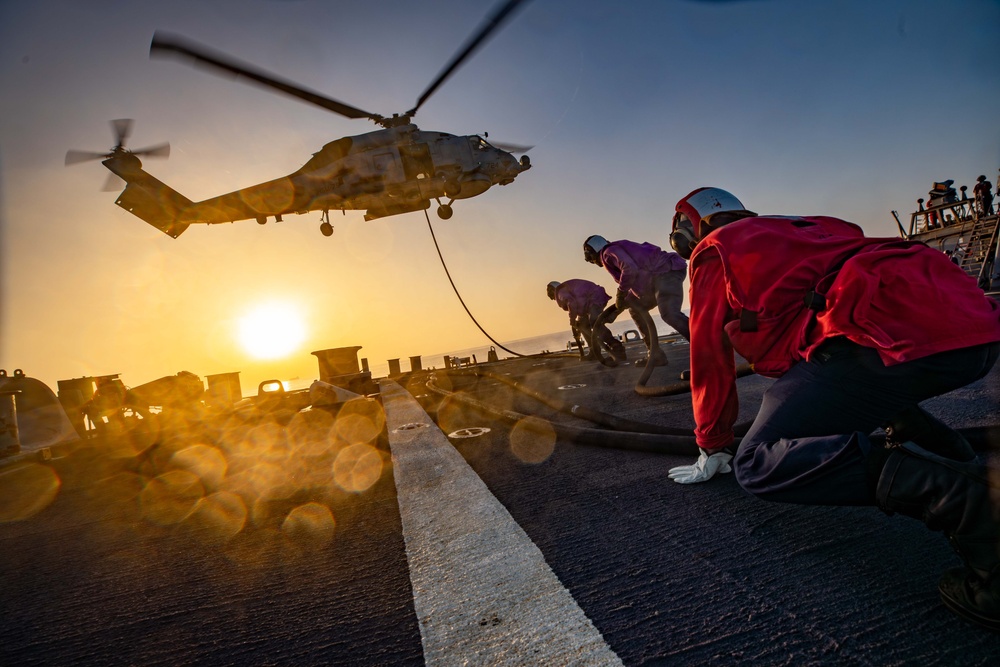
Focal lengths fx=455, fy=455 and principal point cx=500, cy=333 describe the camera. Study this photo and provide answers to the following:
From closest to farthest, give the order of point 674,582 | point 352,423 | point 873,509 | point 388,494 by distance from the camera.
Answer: point 674,582 < point 873,509 < point 388,494 < point 352,423

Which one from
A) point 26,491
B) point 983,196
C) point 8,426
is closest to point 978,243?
point 983,196

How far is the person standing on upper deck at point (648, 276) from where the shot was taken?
6926mm

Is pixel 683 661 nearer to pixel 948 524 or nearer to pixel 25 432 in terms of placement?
pixel 948 524

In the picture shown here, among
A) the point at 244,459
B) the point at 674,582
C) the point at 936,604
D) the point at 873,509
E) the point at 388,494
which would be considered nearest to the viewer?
the point at 936,604

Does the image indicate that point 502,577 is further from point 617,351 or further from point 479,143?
point 479,143

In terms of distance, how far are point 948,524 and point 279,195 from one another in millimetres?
19679

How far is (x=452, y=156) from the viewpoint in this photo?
17.0 m

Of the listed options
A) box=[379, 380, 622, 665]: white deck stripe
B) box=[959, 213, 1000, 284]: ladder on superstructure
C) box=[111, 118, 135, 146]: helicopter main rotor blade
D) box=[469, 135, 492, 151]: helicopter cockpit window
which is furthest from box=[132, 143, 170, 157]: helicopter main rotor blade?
box=[959, 213, 1000, 284]: ladder on superstructure

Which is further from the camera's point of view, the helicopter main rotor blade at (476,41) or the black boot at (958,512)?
the helicopter main rotor blade at (476,41)

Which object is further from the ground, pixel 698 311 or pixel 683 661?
pixel 698 311

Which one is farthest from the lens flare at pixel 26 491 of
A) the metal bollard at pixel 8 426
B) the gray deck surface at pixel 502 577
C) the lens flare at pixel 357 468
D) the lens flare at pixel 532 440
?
the lens flare at pixel 532 440

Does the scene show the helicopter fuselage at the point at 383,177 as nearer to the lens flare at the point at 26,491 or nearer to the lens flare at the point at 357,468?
the lens flare at the point at 26,491

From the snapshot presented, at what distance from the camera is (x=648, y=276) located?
7086mm

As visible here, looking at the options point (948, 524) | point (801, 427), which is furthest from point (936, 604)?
point (801, 427)
